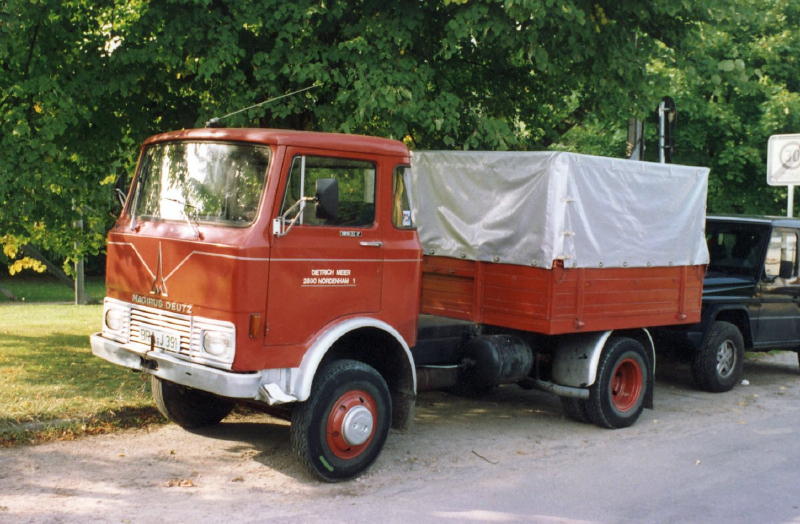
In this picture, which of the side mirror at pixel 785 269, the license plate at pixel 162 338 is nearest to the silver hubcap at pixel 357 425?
the license plate at pixel 162 338

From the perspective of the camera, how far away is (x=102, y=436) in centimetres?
746

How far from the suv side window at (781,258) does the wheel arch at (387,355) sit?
234 inches

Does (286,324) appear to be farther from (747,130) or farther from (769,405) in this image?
(747,130)

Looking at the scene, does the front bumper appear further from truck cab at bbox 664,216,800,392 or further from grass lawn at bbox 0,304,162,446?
truck cab at bbox 664,216,800,392

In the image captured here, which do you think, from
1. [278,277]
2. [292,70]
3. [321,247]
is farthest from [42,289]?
[278,277]

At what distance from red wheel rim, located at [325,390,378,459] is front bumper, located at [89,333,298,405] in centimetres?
44

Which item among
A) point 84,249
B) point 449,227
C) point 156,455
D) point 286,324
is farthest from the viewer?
point 84,249

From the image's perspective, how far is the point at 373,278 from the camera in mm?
6801

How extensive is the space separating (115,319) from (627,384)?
4.89 meters

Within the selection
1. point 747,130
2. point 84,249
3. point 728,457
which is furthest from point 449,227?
point 747,130

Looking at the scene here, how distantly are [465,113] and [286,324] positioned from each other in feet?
16.0

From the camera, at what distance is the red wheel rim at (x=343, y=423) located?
6.46 m

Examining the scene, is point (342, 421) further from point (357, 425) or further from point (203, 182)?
point (203, 182)

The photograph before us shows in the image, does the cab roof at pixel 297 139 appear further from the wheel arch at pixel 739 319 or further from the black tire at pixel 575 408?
the wheel arch at pixel 739 319
